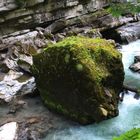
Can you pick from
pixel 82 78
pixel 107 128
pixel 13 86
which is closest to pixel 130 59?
pixel 13 86

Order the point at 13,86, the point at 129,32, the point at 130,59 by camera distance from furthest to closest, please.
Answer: the point at 129,32 < the point at 130,59 < the point at 13,86

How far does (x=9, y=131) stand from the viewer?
7785mm

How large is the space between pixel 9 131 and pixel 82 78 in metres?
2.21

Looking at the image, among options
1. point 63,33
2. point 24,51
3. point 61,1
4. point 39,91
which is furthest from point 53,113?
point 61,1

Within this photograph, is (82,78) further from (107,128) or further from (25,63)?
(25,63)

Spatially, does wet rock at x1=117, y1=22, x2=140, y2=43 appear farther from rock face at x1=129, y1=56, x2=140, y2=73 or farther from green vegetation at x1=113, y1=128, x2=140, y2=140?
green vegetation at x1=113, y1=128, x2=140, y2=140

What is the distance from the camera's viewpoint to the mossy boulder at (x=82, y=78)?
312 inches

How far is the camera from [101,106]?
7.93 meters

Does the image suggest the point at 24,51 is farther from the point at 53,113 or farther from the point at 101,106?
the point at 101,106

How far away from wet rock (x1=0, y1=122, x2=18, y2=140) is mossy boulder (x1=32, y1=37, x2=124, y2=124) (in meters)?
1.30

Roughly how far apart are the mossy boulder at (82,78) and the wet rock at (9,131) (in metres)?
1.30

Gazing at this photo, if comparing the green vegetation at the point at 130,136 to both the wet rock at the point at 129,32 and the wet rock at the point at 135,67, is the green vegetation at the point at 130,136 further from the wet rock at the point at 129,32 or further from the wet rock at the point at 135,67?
the wet rock at the point at 129,32

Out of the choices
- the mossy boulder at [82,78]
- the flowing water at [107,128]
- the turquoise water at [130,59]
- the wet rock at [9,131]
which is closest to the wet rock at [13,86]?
the mossy boulder at [82,78]

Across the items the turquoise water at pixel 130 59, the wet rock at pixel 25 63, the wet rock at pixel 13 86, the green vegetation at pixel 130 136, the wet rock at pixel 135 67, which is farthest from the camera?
the wet rock at pixel 25 63
